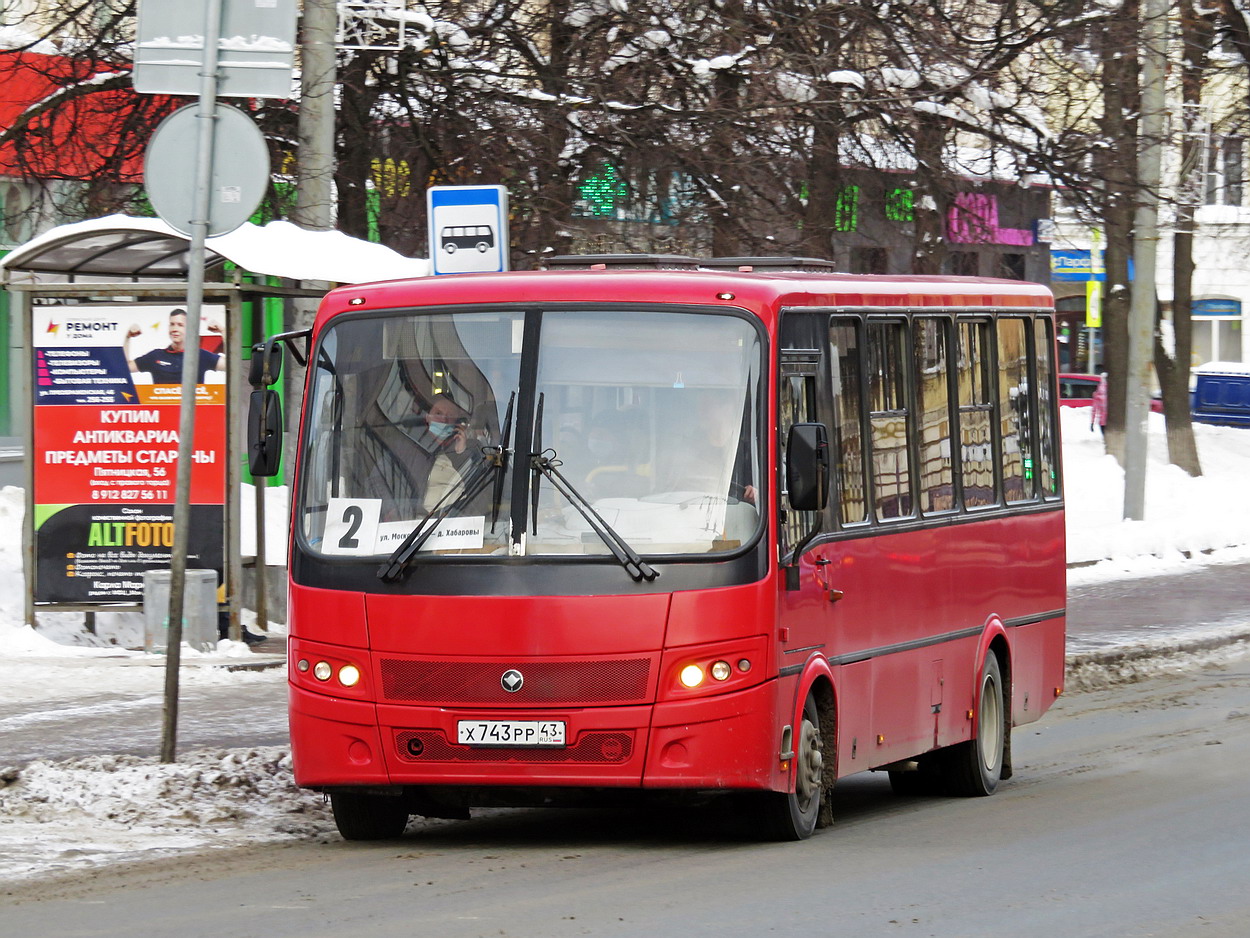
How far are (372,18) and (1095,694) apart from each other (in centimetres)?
776

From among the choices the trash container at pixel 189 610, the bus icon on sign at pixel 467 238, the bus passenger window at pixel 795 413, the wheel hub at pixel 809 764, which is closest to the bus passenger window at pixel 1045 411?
the bus icon on sign at pixel 467 238

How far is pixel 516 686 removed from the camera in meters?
8.48

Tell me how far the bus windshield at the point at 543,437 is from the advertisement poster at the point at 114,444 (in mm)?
6642

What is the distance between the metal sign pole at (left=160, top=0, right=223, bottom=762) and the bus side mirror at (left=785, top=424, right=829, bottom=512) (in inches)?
113

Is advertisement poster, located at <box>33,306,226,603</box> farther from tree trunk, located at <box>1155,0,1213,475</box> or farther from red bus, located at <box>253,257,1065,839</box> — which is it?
tree trunk, located at <box>1155,0,1213,475</box>

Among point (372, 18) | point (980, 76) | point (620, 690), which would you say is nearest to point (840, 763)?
point (620, 690)

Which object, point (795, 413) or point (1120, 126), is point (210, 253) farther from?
point (1120, 126)

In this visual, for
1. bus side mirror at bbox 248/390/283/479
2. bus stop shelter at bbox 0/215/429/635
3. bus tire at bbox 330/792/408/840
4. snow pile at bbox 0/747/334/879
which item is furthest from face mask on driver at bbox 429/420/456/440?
bus stop shelter at bbox 0/215/429/635

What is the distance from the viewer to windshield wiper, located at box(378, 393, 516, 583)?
8672 millimetres

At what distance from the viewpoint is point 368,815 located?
361 inches

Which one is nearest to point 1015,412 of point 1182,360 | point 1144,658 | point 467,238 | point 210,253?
point 467,238

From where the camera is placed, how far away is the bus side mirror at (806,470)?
8617 mm

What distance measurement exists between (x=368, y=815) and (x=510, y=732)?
100 centimetres

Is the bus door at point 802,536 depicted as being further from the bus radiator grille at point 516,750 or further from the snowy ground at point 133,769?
the snowy ground at point 133,769
